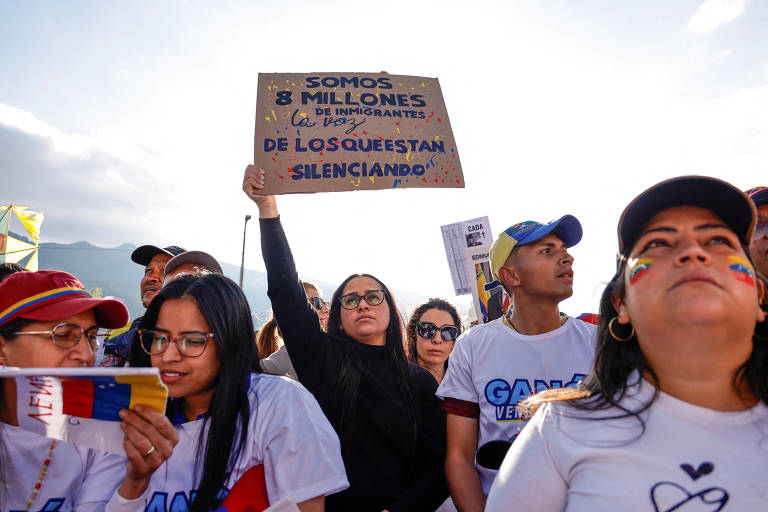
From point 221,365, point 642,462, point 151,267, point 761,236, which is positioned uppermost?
point 151,267

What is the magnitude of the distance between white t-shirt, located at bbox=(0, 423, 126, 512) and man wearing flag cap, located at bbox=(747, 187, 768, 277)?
312cm

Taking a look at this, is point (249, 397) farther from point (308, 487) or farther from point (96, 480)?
point (96, 480)

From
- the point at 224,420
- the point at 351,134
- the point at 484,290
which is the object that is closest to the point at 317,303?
the point at 484,290

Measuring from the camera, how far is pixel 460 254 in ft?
19.5

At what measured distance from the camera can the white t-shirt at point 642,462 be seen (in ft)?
3.66

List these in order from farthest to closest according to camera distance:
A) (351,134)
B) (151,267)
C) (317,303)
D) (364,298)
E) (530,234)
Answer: (317,303) < (151,267) < (351,134) < (364,298) < (530,234)

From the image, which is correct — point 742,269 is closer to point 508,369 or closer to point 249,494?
point 508,369

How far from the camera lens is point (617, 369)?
1.46 m

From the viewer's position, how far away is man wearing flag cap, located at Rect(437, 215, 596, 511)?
7.41ft

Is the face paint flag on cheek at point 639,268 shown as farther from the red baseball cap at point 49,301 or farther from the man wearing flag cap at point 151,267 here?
the man wearing flag cap at point 151,267

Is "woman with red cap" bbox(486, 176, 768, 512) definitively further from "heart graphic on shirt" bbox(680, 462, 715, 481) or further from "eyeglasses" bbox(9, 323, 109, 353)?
"eyeglasses" bbox(9, 323, 109, 353)

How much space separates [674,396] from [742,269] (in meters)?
0.40

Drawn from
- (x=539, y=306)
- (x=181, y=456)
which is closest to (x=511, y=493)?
(x=181, y=456)

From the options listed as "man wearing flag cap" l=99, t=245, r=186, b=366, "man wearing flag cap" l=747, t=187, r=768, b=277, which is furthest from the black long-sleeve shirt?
"man wearing flag cap" l=747, t=187, r=768, b=277
